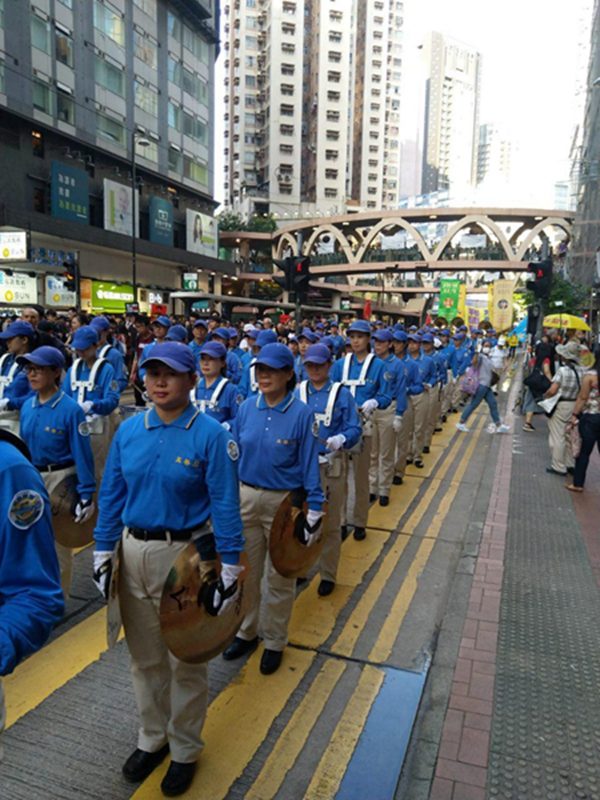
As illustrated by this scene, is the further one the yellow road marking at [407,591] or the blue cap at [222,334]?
the blue cap at [222,334]

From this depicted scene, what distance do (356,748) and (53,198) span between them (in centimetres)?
3137

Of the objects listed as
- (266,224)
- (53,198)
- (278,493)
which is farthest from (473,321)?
(266,224)

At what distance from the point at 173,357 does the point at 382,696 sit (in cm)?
251

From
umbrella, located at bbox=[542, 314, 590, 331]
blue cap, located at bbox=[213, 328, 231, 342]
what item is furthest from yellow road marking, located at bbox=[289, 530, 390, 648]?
umbrella, located at bbox=[542, 314, 590, 331]

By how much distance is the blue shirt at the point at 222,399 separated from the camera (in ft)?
19.8

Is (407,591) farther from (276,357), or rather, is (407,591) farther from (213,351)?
(213,351)

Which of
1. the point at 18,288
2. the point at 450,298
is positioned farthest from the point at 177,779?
the point at 450,298

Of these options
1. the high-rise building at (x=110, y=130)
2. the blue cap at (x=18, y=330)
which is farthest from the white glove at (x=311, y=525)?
the high-rise building at (x=110, y=130)

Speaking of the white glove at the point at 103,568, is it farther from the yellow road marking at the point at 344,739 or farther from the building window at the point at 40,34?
the building window at the point at 40,34

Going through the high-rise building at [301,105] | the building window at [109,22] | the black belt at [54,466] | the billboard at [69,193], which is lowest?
the black belt at [54,466]

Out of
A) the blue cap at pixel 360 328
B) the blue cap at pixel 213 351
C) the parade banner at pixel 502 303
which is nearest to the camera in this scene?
the blue cap at pixel 213 351

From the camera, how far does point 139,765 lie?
3033mm

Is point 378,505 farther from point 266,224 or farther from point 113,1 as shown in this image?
point 266,224

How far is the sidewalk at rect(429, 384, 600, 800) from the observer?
307 centimetres
